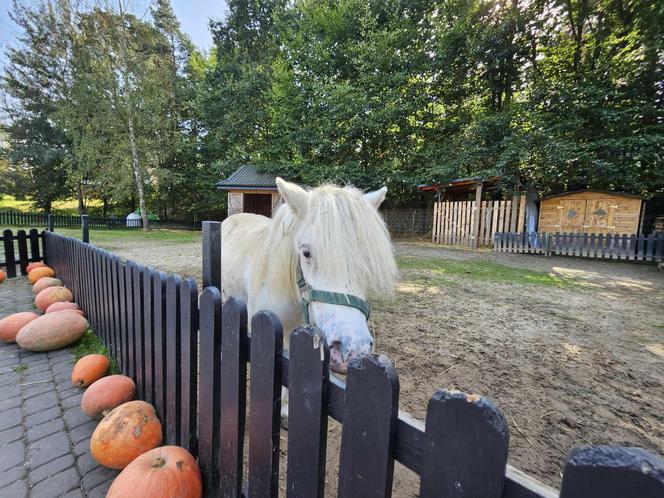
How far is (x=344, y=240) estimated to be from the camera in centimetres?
154

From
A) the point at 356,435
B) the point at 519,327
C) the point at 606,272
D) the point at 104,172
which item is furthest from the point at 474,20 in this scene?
the point at 104,172

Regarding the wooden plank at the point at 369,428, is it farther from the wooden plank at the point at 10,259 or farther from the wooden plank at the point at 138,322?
the wooden plank at the point at 10,259

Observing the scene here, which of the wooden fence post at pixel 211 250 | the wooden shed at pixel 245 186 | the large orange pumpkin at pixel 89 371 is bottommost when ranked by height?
the large orange pumpkin at pixel 89 371

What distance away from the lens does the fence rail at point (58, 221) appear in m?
21.0

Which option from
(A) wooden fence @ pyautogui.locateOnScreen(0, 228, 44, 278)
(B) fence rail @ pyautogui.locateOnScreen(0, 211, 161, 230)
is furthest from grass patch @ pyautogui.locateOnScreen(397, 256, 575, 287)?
(B) fence rail @ pyautogui.locateOnScreen(0, 211, 161, 230)

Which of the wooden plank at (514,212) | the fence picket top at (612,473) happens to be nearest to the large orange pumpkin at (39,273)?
the fence picket top at (612,473)

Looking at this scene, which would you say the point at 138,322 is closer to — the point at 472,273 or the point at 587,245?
the point at 472,273

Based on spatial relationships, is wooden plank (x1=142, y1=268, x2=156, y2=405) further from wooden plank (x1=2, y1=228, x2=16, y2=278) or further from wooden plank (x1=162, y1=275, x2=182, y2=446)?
wooden plank (x1=2, y1=228, x2=16, y2=278)

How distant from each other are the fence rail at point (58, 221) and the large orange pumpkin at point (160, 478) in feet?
86.0

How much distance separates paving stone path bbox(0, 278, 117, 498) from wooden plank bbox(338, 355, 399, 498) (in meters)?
1.56

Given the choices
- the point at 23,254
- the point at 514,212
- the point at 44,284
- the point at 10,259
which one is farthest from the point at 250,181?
the point at 44,284

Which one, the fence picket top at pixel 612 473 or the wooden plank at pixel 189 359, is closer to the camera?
the fence picket top at pixel 612 473

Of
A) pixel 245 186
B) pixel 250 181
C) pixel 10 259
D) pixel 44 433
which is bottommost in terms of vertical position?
pixel 44 433

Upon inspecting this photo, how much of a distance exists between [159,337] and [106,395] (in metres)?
0.66
